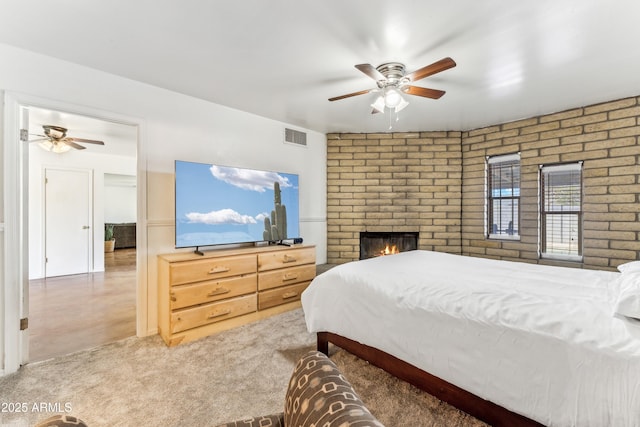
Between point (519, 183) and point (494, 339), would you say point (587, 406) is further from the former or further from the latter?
point (519, 183)

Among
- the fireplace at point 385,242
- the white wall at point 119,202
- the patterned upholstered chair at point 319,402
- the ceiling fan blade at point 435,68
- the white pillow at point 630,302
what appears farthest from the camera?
the white wall at point 119,202

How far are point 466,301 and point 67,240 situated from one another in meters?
6.62

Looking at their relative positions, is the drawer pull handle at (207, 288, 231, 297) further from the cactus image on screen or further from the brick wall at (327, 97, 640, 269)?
the brick wall at (327, 97, 640, 269)

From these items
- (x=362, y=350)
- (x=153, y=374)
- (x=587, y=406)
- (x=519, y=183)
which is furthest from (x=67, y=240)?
(x=519, y=183)

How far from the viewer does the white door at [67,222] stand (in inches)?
197

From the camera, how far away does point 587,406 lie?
108 centimetres

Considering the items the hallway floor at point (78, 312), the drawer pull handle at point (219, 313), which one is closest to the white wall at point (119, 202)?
the hallway floor at point (78, 312)

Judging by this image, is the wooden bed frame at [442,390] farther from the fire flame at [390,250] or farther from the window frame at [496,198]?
the window frame at [496,198]

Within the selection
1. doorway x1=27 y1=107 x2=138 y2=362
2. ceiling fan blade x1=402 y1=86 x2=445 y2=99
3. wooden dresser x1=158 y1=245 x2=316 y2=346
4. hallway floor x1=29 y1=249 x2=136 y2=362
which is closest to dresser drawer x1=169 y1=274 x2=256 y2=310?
wooden dresser x1=158 y1=245 x2=316 y2=346

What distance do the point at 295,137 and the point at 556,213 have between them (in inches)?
142

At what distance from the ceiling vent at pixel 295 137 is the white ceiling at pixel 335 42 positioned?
35.8 inches

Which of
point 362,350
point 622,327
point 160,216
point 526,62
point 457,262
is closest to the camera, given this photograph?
point 622,327

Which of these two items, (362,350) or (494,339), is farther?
(362,350)

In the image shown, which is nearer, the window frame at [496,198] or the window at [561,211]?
the window at [561,211]
